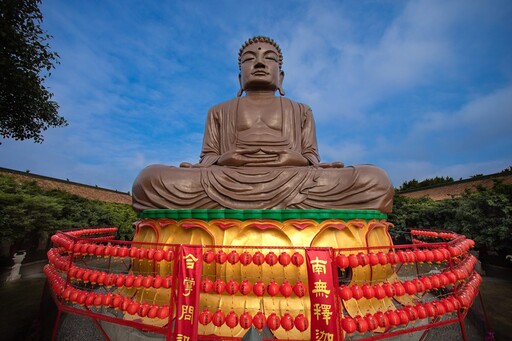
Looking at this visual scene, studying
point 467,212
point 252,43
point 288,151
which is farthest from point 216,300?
point 467,212

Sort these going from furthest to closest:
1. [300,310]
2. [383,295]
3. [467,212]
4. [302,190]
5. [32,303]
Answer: [467,212] → [32,303] → [302,190] → [300,310] → [383,295]

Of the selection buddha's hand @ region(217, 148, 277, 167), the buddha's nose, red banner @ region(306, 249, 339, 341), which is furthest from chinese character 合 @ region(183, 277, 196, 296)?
the buddha's nose

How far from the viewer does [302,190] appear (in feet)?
14.3

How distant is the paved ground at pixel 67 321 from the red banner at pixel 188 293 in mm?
2276

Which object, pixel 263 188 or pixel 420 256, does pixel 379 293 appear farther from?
pixel 263 188

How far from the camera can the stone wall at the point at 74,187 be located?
14258 mm

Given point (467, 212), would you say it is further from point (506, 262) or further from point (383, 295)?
point (383, 295)

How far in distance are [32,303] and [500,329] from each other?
28.5 feet

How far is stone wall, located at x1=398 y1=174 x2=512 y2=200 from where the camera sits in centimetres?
1457

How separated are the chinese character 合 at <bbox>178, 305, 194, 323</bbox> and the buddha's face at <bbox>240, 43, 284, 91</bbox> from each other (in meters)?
5.23

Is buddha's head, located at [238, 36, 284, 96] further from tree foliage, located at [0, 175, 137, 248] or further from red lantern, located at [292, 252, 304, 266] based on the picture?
tree foliage, located at [0, 175, 137, 248]

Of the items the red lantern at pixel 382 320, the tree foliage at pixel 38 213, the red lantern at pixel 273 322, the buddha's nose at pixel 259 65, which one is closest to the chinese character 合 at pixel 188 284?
the red lantern at pixel 273 322

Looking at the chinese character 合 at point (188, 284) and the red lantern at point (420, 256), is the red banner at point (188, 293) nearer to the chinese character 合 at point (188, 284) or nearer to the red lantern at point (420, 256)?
the chinese character 合 at point (188, 284)

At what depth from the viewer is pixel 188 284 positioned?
2.59 meters
